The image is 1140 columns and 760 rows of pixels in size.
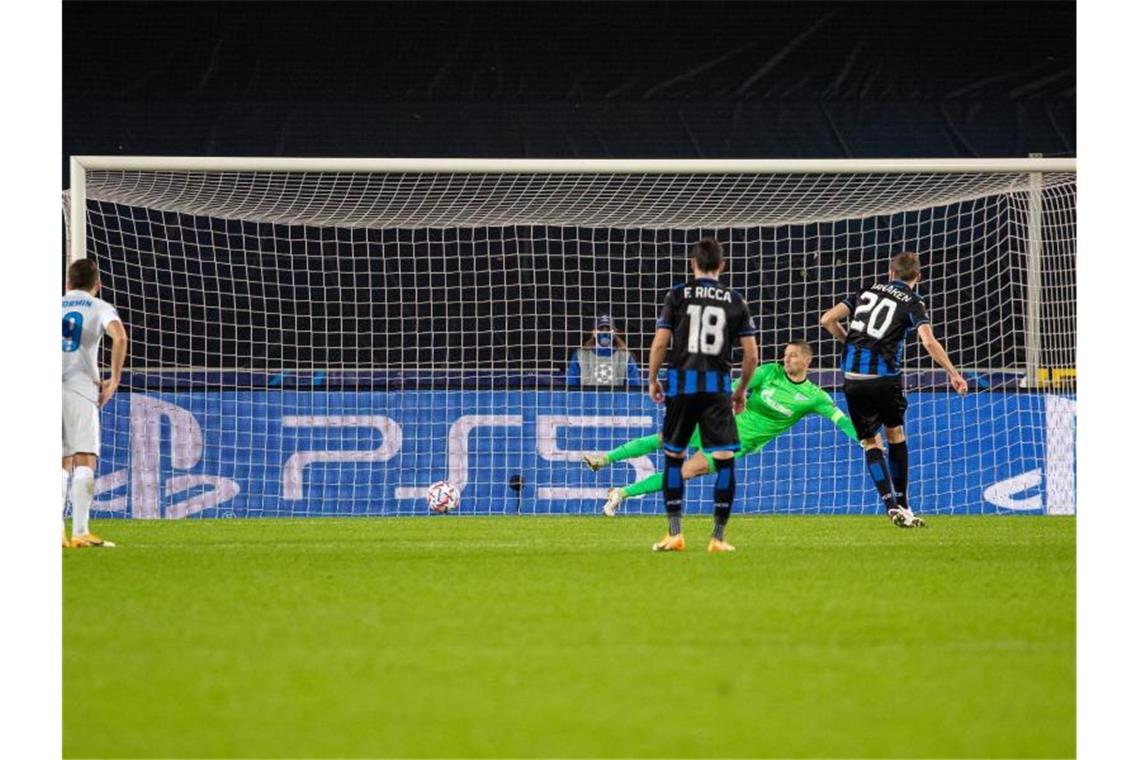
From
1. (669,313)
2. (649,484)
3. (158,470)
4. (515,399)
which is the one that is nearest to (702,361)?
(669,313)

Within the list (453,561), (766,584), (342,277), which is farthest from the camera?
(342,277)

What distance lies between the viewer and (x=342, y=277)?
16.1 meters

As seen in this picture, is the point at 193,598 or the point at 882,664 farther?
the point at 193,598

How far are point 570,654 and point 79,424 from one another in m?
4.77

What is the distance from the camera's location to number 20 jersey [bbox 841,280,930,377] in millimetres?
10625

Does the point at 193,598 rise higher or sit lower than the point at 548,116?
lower

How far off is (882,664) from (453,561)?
12.1 feet

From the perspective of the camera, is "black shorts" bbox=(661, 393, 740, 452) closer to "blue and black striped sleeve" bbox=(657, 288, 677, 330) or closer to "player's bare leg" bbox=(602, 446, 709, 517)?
"blue and black striped sleeve" bbox=(657, 288, 677, 330)

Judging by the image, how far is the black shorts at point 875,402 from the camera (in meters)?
10.7

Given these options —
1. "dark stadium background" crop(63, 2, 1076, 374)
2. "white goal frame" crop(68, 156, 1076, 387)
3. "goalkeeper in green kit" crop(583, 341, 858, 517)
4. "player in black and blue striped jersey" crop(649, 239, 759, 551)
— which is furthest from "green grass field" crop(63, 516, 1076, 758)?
"dark stadium background" crop(63, 2, 1076, 374)

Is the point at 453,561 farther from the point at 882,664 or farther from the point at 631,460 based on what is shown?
the point at 631,460

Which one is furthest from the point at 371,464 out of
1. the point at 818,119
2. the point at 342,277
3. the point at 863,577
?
the point at 818,119
